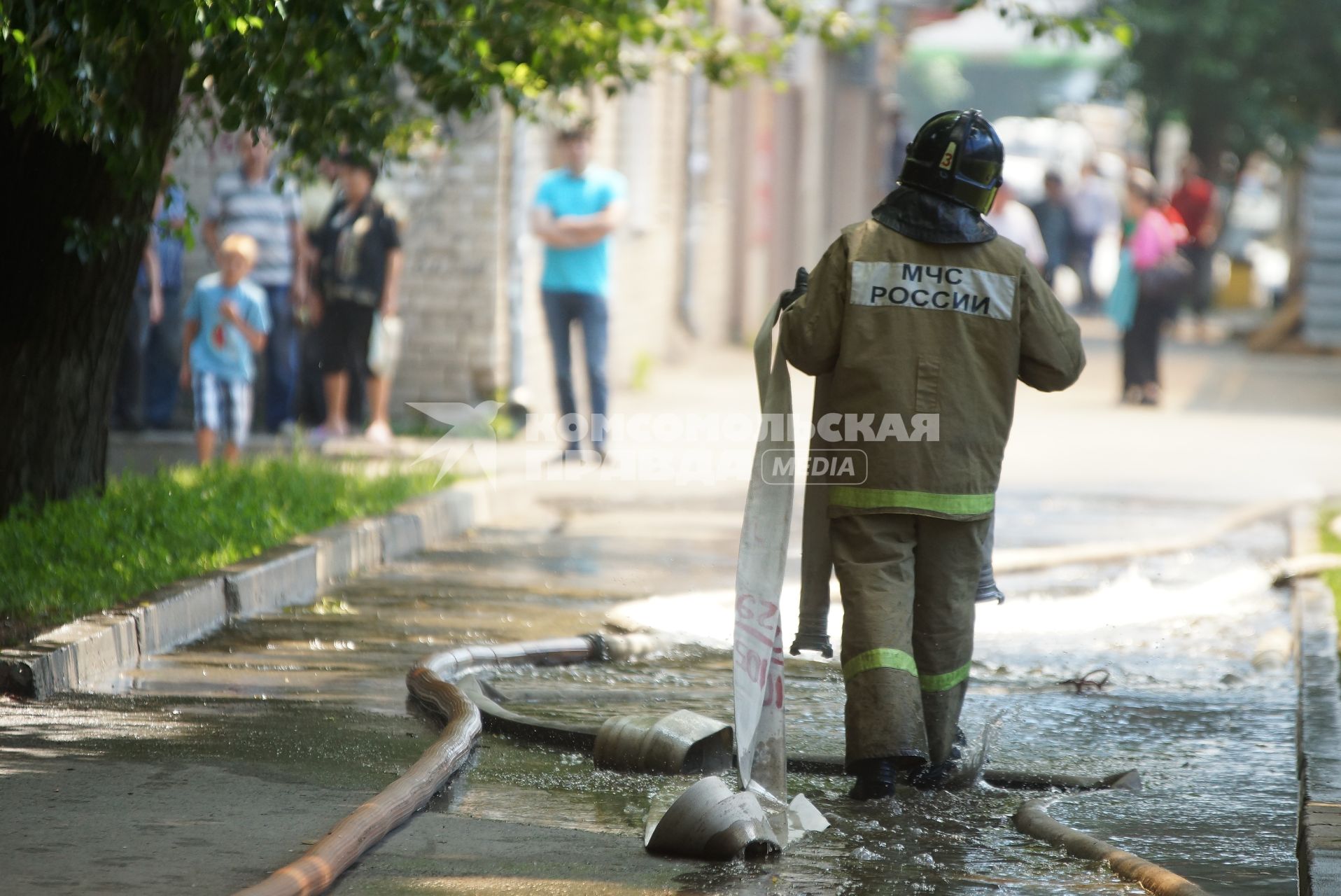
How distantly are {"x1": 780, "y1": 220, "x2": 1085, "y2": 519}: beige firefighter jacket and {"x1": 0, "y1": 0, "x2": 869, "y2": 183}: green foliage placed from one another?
6.72ft

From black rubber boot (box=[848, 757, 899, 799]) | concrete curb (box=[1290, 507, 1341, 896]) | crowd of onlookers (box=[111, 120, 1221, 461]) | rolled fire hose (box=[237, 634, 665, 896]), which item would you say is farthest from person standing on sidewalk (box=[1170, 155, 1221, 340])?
black rubber boot (box=[848, 757, 899, 799])

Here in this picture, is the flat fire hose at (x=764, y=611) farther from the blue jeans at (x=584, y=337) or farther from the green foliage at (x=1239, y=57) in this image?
the green foliage at (x=1239, y=57)

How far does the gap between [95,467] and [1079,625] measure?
4.23m

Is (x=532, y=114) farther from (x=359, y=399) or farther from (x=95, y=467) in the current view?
(x=359, y=399)

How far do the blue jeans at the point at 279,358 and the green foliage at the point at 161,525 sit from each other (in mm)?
2345

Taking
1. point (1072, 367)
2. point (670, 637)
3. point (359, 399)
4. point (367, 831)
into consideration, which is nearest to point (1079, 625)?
point (670, 637)

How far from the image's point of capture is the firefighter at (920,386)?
5.57 meters

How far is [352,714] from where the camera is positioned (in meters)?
6.35

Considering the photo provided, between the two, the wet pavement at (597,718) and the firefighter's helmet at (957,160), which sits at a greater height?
the firefighter's helmet at (957,160)

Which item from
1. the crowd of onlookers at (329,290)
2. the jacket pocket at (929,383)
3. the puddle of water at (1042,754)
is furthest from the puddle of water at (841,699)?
the crowd of onlookers at (329,290)

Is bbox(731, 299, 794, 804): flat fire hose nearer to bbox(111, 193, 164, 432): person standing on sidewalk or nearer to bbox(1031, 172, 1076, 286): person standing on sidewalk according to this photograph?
bbox(111, 193, 164, 432): person standing on sidewalk

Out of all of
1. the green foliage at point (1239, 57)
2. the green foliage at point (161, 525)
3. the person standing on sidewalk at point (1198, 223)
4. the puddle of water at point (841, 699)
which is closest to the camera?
the puddle of water at point (841, 699)

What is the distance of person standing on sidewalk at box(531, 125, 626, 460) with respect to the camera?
1293 centimetres

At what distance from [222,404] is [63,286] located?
9.48ft
